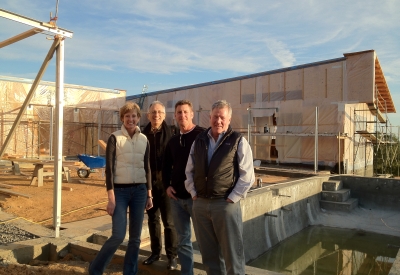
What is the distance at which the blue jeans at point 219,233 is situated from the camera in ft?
9.91

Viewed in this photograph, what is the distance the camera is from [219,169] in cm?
301

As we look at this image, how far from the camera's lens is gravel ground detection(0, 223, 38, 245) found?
4615 mm

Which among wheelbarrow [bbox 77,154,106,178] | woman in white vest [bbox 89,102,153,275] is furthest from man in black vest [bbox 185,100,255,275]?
wheelbarrow [bbox 77,154,106,178]

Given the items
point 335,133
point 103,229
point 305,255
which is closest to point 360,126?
point 335,133

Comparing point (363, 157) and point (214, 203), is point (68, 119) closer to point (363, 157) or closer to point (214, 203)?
point (363, 157)

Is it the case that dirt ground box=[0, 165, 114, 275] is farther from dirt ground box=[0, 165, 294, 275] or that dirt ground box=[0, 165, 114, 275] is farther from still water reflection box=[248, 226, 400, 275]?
still water reflection box=[248, 226, 400, 275]

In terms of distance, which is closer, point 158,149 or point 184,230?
point 184,230

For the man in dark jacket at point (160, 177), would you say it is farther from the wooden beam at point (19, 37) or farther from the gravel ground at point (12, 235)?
the wooden beam at point (19, 37)

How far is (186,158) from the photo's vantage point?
137 inches

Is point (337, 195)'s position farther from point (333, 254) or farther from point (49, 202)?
point (49, 202)

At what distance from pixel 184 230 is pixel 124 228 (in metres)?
0.60

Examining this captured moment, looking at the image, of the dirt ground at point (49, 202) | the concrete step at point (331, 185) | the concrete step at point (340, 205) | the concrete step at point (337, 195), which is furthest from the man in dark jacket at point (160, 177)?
the concrete step at point (331, 185)

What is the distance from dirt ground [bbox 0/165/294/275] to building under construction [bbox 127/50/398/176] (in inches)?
385

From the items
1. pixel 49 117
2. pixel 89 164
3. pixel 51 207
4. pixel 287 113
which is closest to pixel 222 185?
pixel 51 207
